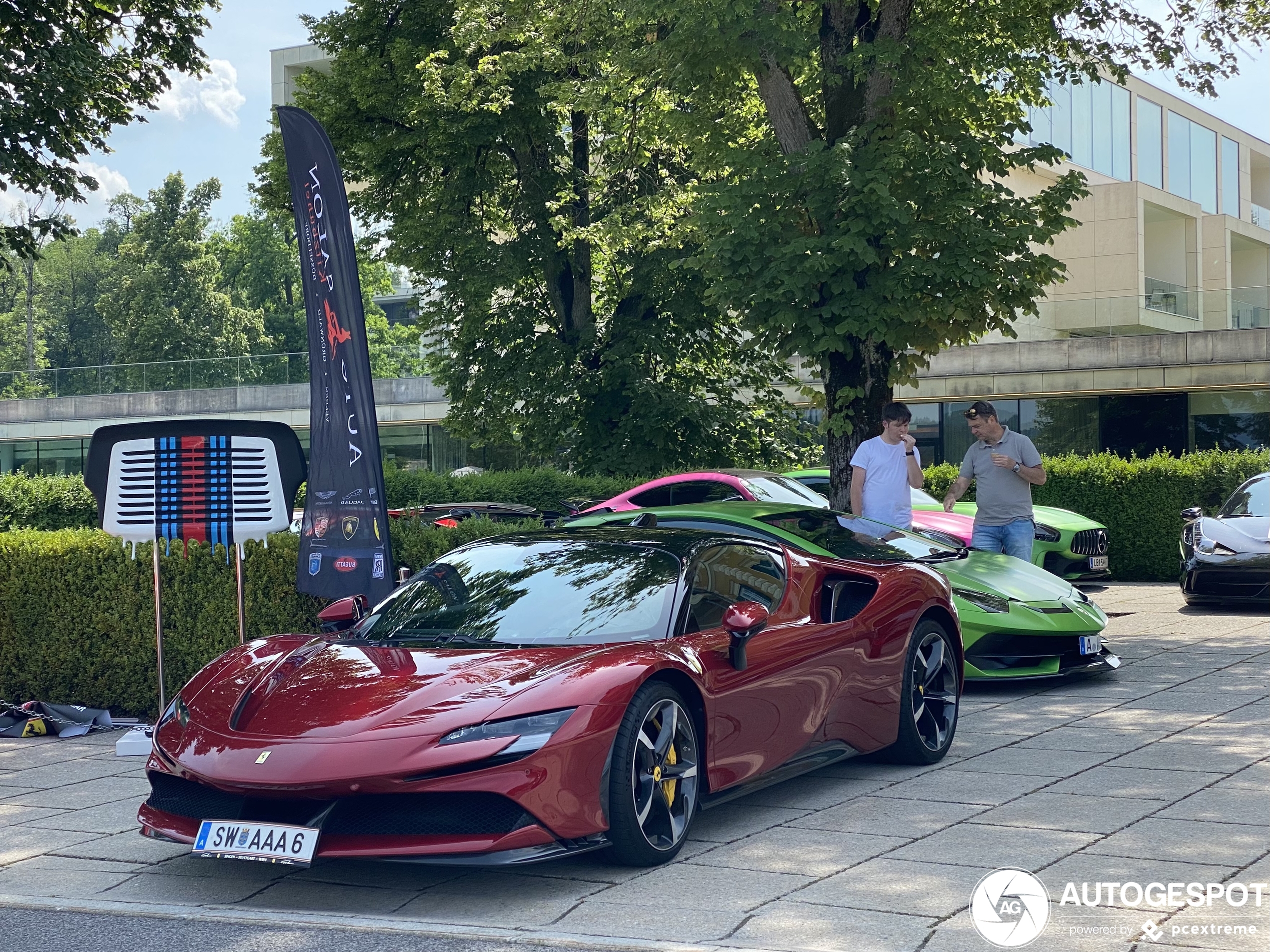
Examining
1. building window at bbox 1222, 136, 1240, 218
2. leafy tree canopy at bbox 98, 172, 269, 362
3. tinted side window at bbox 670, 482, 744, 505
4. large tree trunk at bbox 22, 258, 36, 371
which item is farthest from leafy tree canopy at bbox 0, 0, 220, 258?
large tree trunk at bbox 22, 258, 36, 371

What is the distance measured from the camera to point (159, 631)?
926 cm

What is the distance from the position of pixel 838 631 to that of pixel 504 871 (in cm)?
210

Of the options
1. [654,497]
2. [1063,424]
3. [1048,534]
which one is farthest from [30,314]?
[1048,534]

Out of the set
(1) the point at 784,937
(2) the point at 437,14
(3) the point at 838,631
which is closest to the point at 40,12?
(2) the point at 437,14

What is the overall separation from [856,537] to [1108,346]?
22.8 meters

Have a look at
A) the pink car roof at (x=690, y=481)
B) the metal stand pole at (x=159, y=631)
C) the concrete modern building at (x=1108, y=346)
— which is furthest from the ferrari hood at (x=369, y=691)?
the concrete modern building at (x=1108, y=346)

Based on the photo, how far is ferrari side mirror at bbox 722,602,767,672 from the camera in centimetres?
587

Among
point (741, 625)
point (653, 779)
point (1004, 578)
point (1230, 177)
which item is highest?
point (1230, 177)

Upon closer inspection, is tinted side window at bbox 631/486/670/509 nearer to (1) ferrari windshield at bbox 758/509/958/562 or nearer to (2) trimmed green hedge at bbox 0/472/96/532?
(1) ferrari windshield at bbox 758/509/958/562

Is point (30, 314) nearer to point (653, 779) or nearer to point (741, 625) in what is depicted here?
point (741, 625)

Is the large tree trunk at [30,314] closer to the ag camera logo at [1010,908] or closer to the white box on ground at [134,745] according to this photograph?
the white box on ground at [134,745]

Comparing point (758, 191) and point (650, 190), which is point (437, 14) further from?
point (758, 191)

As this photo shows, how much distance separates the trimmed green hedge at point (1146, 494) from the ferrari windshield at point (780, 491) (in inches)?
186

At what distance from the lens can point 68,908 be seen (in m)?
5.16
